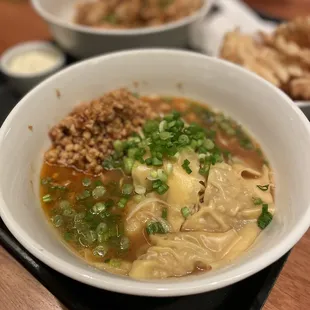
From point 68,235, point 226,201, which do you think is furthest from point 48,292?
point 226,201

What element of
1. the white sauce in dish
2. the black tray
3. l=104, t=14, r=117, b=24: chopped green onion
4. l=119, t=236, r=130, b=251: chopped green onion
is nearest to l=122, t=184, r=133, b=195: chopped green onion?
l=119, t=236, r=130, b=251: chopped green onion

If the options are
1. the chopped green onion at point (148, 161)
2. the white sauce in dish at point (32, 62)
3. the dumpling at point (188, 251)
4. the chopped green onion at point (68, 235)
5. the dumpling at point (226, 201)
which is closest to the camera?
the dumpling at point (188, 251)

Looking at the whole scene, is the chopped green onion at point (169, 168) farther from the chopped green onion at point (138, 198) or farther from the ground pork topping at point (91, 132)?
the ground pork topping at point (91, 132)

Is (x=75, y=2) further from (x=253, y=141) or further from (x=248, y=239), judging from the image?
(x=248, y=239)

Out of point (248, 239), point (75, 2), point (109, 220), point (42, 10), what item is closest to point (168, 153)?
point (109, 220)

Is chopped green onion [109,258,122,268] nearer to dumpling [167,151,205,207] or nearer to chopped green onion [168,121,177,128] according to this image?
dumpling [167,151,205,207]

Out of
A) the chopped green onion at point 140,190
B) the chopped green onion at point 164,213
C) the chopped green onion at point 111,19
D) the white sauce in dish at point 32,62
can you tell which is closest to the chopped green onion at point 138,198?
the chopped green onion at point 140,190
